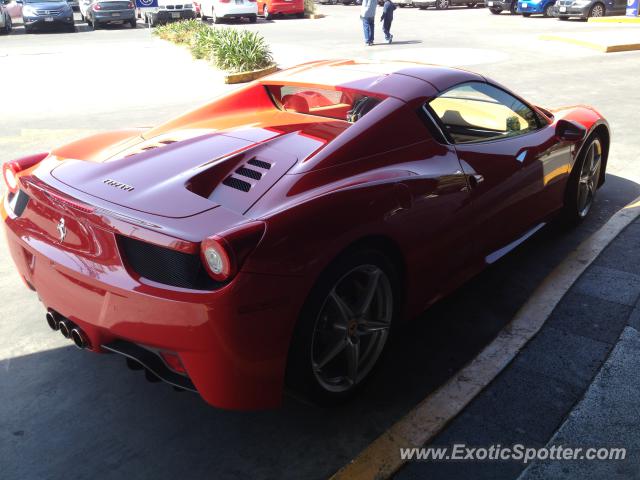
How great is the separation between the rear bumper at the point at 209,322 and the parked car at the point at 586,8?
84.5ft

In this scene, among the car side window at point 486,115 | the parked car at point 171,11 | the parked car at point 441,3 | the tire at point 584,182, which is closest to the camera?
the car side window at point 486,115

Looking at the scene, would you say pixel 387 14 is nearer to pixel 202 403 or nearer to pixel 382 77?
pixel 382 77

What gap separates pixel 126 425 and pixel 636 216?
4498 millimetres

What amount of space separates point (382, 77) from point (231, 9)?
79.8 ft

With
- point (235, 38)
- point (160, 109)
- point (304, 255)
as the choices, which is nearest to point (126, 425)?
point (304, 255)

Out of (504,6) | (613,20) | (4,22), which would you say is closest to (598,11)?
(613,20)

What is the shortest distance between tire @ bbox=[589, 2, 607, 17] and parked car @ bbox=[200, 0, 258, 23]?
13.1 metres

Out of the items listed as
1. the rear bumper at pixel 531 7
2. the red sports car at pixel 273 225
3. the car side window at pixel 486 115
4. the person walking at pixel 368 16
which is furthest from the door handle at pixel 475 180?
the rear bumper at pixel 531 7

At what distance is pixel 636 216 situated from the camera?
561 centimetres

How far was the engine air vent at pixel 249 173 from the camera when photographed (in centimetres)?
309

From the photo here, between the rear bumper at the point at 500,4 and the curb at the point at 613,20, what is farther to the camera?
the rear bumper at the point at 500,4

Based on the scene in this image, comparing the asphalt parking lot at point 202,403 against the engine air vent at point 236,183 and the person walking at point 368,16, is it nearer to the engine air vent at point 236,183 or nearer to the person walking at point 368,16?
the engine air vent at point 236,183

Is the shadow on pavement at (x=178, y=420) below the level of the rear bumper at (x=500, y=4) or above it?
below

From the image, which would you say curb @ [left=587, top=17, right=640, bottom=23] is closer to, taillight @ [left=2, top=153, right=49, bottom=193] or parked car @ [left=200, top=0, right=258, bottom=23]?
parked car @ [left=200, top=0, right=258, bottom=23]
